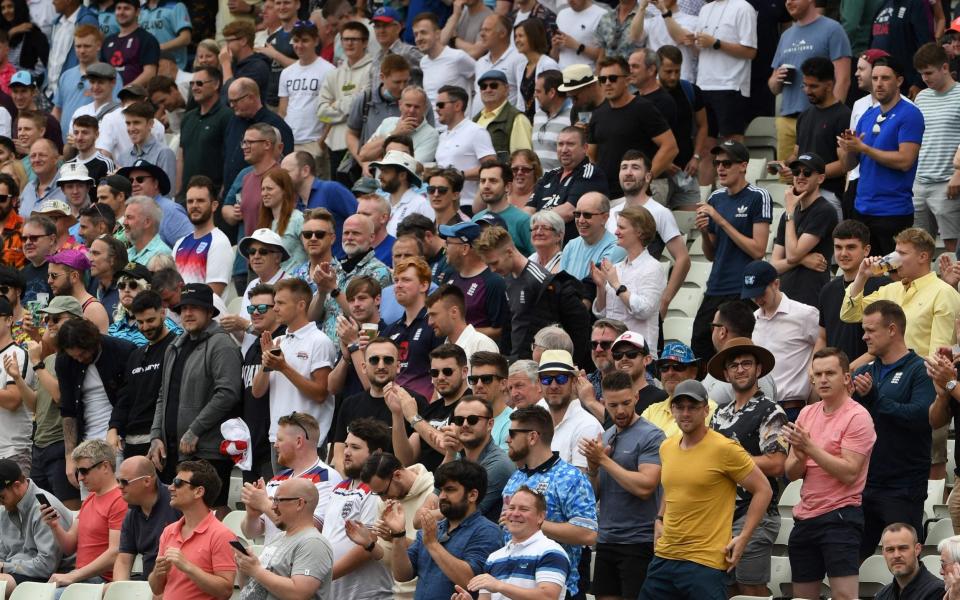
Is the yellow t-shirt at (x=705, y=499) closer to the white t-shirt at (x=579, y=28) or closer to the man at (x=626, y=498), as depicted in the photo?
the man at (x=626, y=498)

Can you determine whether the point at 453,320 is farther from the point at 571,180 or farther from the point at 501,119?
the point at 501,119

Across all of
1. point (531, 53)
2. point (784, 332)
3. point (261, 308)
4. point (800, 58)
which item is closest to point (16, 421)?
point (261, 308)

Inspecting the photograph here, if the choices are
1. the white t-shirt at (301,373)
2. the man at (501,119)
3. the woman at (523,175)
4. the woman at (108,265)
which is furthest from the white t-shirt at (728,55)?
the woman at (108,265)

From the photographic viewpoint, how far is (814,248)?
11711 mm

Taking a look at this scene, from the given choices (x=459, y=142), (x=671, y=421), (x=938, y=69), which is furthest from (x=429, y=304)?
(x=938, y=69)

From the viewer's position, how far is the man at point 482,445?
9.05 m

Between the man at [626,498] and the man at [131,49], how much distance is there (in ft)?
27.9

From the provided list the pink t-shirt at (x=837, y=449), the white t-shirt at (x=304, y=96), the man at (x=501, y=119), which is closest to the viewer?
the pink t-shirt at (x=837, y=449)

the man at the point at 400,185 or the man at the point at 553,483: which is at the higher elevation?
the man at the point at 553,483

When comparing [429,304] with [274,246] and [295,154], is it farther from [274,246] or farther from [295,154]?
[295,154]

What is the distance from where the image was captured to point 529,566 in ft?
26.7

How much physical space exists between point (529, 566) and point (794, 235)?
4.36m

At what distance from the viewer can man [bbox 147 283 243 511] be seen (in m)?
11.0

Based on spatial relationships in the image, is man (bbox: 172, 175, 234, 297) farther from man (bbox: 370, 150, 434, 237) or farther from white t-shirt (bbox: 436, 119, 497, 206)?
white t-shirt (bbox: 436, 119, 497, 206)
